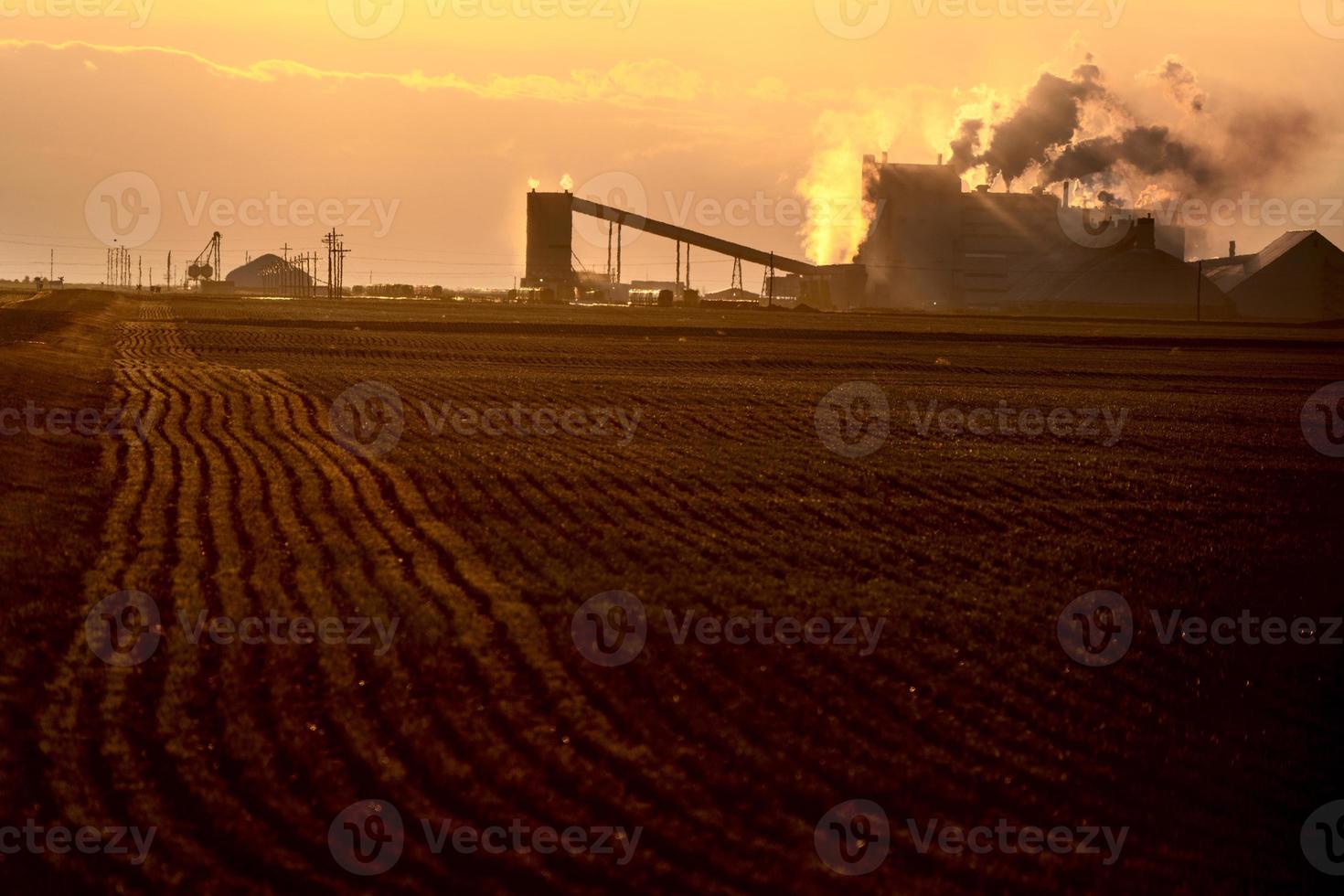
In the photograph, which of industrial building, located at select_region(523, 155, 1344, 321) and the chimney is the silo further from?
the chimney

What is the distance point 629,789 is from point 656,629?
3717mm

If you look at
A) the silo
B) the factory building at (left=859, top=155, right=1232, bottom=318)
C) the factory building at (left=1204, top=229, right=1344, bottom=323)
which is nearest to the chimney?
the factory building at (left=859, top=155, right=1232, bottom=318)

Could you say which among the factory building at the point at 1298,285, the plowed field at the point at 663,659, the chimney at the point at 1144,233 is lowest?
the plowed field at the point at 663,659

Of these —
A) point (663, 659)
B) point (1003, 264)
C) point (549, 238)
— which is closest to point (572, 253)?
point (549, 238)

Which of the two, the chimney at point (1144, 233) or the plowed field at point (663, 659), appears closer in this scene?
the plowed field at point (663, 659)

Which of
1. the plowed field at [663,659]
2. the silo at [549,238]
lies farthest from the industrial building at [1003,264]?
the plowed field at [663,659]

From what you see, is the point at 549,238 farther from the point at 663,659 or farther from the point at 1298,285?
the point at 663,659

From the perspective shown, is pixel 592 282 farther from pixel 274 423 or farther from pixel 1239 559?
pixel 1239 559

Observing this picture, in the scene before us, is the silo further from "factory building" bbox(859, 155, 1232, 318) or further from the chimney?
the chimney

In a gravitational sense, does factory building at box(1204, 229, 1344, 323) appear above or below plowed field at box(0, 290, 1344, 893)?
above

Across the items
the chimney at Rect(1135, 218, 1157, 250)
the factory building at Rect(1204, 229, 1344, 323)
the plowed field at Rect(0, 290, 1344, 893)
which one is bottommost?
the plowed field at Rect(0, 290, 1344, 893)

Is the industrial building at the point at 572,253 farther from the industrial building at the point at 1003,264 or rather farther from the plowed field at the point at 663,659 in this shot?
the plowed field at the point at 663,659

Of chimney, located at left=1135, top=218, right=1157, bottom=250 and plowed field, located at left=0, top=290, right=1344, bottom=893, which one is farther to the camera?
chimney, located at left=1135, top=218, right=1157, bottom=250

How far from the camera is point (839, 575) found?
15.2 metres
